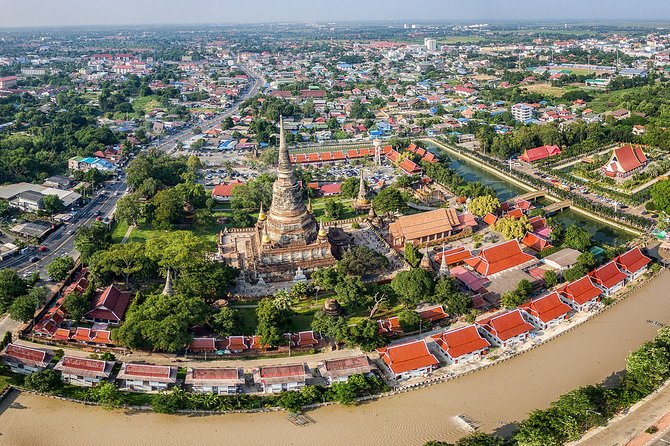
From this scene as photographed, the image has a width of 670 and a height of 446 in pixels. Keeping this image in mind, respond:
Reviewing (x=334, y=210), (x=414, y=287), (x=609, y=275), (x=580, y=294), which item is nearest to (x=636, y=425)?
(x=580, y=294)

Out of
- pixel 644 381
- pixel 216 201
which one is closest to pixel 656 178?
pixel 644 381

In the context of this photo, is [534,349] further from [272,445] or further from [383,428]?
[272,445]

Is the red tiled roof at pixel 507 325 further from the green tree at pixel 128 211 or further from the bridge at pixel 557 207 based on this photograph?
the green tree at pixel 128 211

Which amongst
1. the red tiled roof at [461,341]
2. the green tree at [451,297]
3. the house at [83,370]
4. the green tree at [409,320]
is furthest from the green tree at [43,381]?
the green tree at [451,297]

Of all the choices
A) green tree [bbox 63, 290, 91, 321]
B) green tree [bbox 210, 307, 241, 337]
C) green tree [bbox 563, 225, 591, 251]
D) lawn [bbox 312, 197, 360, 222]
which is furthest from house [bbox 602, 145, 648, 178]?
green tree [bbox 63, 290, 91, 321]

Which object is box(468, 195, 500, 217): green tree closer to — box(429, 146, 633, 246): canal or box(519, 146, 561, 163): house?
box(429, 146, 633, 246): canal
